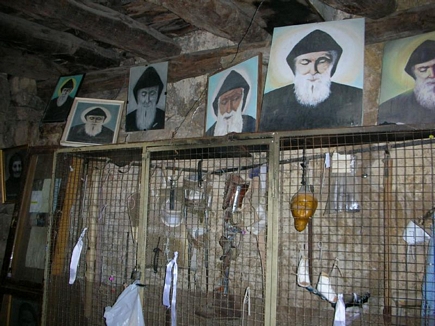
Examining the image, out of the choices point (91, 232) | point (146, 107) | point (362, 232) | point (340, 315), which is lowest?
point (340, 315)

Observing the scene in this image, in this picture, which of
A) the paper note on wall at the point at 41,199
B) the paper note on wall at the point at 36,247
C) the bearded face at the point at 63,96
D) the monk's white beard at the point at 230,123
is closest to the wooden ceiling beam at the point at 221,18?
the monk's white beard at the point at 230,123

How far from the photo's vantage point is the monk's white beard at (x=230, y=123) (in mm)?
2688

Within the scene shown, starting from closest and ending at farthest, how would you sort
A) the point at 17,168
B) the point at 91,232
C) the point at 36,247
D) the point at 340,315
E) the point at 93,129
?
1. the point at 340,315
2. the point at 91,232
3. the point at 36,247
4. the point at 93,129
5. the point at 17,168

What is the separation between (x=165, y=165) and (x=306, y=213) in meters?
1.26

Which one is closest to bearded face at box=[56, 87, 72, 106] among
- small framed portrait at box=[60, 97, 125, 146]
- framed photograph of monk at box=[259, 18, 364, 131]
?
small framed portrait at box=[60, 97, 125, 146]

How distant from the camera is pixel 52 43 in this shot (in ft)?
10.3

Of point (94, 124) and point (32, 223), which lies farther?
point (94, 124)

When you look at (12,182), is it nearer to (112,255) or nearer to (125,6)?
(112,255)

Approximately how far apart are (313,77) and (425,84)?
620mm

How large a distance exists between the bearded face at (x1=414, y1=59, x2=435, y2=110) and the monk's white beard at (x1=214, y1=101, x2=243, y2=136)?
1084 millimetres

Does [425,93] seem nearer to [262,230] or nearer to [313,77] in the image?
[313,77]

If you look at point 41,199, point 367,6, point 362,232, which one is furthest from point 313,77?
point 41,199

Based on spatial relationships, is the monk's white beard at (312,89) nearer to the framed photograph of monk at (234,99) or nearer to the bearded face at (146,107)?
the framed photograph of monk at (234,99)

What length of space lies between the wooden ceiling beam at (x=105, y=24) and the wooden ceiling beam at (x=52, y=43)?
0.91ft
